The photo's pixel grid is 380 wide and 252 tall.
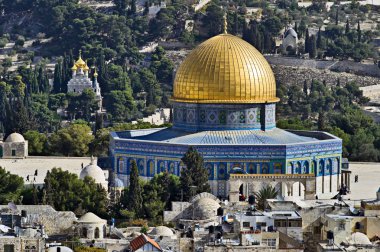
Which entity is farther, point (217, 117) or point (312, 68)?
point (312, 68)

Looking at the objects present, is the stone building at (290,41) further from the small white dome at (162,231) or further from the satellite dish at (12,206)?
the small white dome at (162,231)

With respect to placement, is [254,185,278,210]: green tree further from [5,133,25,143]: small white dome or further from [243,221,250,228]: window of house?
[5,133,25,143]: small white dome

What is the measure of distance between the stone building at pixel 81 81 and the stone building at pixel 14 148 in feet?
110

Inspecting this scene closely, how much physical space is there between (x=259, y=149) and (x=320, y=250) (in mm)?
17765

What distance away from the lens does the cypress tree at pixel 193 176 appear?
6606cm

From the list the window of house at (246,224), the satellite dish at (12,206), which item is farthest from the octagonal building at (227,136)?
the window of house at (246,224)

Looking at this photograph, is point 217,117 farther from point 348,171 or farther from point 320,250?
point 320,250

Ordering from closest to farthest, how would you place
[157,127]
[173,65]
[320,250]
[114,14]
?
[320,250] < [157,127] < [173,65] < [114,14]

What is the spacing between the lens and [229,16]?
129 meters

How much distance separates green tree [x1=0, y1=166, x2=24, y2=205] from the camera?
66562mm

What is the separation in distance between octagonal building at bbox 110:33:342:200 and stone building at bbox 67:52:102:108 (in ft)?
130

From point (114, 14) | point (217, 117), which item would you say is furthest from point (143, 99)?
point (217, 117)

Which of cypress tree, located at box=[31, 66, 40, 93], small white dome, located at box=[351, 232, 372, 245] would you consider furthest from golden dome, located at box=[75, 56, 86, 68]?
small white dome, located at box=[351, 232, 372, 245]

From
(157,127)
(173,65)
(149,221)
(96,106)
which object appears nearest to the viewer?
(149,221)
